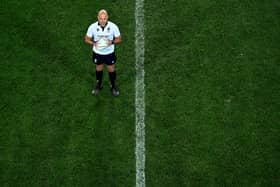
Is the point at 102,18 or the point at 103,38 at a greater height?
the point at 102,18

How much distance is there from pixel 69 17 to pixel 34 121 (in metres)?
3.16

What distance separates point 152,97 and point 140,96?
0.28 meters

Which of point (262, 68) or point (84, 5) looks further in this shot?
point (84, 5)

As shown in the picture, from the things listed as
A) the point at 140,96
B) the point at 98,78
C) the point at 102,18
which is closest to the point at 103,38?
the point at 102,18

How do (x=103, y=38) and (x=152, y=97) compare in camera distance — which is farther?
(x=152, y=97)

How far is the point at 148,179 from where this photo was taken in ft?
33.9

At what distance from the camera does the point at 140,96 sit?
11.6m

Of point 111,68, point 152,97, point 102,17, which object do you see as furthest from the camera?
point 152,97

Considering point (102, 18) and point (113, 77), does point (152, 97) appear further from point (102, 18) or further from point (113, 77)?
point (102, 18)

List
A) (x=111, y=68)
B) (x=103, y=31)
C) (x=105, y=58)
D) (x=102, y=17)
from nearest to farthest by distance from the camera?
(x=102, y=17) < (x=103, y=31) < (x=105, y=58) < (x=111, y=68)

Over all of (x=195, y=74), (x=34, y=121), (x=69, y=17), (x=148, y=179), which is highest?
(x=69, y=17)

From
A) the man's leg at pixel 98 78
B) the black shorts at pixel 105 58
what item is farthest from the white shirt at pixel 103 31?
the man's leg at pixel 98 78

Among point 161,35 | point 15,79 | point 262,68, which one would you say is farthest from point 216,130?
point 15,79

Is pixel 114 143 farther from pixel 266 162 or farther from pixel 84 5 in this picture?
pixel 84 5
